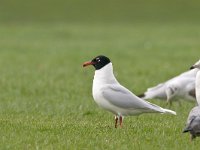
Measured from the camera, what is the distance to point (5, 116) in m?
10.8

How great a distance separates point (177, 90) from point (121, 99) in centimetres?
428

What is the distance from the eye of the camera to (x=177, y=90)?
1362 cm

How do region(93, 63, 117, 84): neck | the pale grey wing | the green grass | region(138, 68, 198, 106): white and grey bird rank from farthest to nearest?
region(138, 68, 198, 106): white and grey bird < region(93, 63, 117, 84): neck < the pale grey wing < the green grass

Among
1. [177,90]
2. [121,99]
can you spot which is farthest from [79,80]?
[121,99]

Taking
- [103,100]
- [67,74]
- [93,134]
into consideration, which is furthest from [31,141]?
[67,74]

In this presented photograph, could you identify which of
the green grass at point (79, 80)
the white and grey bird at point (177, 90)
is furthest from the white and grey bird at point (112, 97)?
the white and grey bird at point (177, 90)

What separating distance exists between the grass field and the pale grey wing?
1.06ft

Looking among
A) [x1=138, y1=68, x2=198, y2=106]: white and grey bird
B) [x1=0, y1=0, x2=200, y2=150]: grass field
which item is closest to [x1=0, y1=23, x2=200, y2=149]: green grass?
[x1=0, y1=0, x2=200, y2=150]: grass field

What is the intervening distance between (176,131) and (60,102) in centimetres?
476

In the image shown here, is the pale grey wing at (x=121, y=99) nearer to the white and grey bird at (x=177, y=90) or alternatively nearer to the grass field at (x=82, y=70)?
the grass field at (x=82, y=70)

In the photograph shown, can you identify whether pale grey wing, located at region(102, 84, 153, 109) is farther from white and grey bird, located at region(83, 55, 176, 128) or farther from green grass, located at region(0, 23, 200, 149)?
green grass, located at region(0, 23, 200, 149)

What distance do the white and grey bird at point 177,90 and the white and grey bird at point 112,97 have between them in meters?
3.87

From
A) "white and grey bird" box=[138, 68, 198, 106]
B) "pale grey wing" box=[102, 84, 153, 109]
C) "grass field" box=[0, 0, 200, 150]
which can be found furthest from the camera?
"white and grey bird" box=[138, 68, 198, 106]

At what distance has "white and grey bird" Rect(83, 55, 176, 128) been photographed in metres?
9.48
